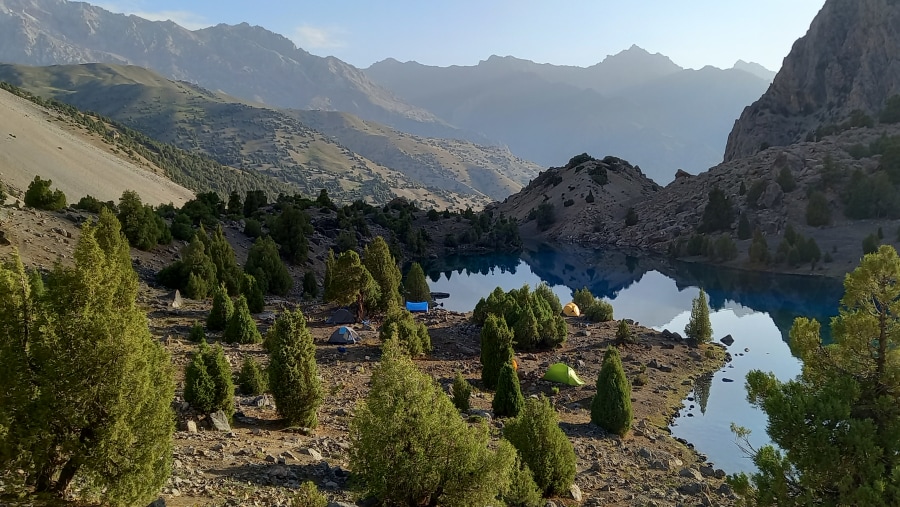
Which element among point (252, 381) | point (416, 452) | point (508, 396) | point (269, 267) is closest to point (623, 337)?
point (508, 396)

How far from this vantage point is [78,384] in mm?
9039

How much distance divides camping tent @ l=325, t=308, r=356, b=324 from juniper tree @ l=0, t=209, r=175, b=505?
30.0 m

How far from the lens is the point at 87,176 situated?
97562mm

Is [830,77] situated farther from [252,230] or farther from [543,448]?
[543,448]

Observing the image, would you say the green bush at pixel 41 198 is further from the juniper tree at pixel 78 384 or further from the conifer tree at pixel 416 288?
the juniper tree at pixel 78 384

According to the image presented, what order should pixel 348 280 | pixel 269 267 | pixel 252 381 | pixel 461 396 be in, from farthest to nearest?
1. pixel 269 267
2. pixel 348 280
3. pixel 461 396
4. pixel 252 381

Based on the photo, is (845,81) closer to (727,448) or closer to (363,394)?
(727,448)

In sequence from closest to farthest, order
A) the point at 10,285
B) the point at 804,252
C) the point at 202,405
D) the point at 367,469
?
1. the point at 10,285
2. the point at 367,469
3. the point at 202,405
4. the point at 804,252

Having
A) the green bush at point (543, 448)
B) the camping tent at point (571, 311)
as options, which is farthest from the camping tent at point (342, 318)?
the green bush at point (543, 448)

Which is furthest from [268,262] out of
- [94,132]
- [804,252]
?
[94,132]

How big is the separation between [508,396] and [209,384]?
1320 cm

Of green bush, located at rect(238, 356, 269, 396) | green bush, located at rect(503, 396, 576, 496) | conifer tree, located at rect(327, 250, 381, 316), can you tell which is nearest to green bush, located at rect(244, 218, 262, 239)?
conifer tree, located at rect(327, 250, 381, 316)

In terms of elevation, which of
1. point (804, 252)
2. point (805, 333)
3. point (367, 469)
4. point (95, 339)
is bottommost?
point (367, 469)

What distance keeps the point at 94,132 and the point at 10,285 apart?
14605 cm
